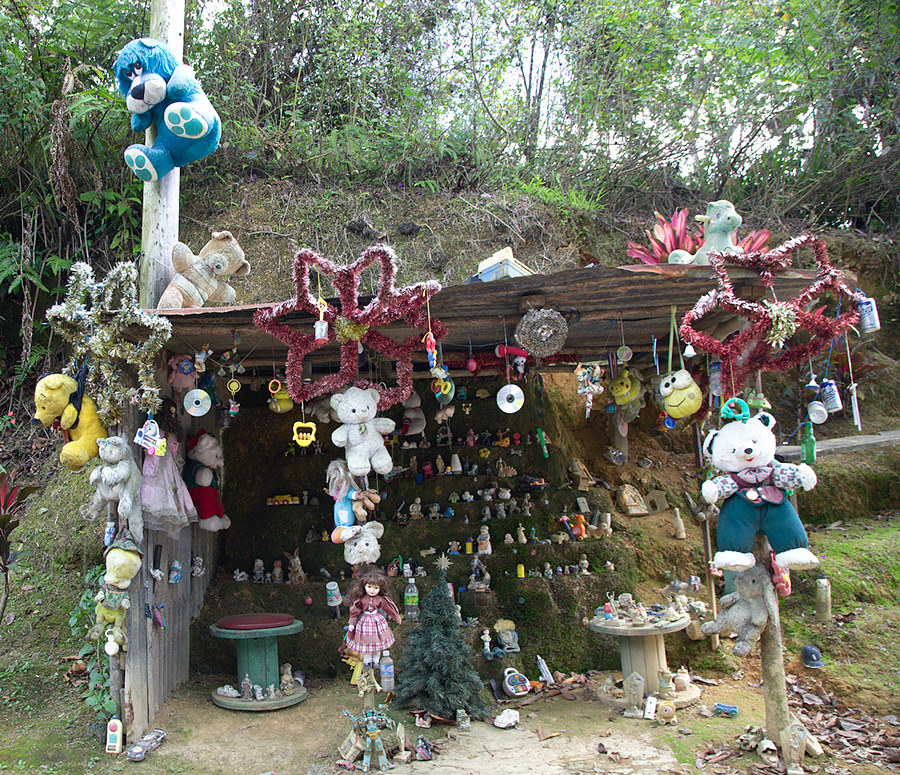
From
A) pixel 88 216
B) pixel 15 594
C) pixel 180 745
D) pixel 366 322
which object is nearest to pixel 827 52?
pixel 366 322

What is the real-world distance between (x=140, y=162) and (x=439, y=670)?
4.71m

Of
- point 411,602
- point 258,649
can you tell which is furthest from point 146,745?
point 411,602

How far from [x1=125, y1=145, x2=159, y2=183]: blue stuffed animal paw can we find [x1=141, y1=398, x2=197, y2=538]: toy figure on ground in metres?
1.85

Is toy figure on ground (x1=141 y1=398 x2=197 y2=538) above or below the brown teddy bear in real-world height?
below

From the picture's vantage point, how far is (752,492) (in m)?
4.41

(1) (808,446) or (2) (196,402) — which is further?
(2) (196,402)

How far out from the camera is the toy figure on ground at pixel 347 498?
511 cm

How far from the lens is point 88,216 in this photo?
8.76 metres

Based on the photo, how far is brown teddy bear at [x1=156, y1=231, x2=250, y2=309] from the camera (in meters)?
5.48

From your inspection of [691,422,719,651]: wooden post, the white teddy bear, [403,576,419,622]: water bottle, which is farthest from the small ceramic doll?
[691,422,719,651]: wooden post

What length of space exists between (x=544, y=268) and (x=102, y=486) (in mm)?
6523

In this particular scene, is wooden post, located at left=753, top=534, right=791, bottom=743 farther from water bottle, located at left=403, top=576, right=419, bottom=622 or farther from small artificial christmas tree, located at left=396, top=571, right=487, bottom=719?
water bottle, located at left=403, top=576, right=419, bottom=622

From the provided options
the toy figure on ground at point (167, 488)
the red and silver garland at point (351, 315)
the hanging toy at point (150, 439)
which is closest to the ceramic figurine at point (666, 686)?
the red and silver garland at point (351, 315)

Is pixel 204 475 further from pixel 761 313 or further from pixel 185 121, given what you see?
pixel 761 313
